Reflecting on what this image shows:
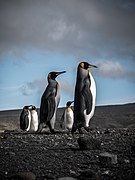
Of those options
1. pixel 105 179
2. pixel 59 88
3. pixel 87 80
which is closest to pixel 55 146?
pixel 105 179

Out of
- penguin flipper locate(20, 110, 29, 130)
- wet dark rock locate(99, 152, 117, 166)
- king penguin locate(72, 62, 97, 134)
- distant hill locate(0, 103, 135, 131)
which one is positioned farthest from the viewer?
distant hill locate(0, 103, 135, 131)

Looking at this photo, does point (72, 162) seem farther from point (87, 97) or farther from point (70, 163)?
point (87, 97)

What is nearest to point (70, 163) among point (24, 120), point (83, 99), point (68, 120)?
point (83, 99)

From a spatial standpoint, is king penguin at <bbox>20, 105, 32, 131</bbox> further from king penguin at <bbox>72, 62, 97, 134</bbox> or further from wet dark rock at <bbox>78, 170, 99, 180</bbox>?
wet dark rock at <bbox>78, 170, 99, 180</bbox>

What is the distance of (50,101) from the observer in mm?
8664

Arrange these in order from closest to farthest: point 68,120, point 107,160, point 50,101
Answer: point 107,160, point 50,101, point 68,120

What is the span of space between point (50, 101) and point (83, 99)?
1.14 meters

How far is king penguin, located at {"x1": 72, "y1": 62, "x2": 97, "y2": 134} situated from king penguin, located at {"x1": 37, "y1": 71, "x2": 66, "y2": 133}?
2.84 ft

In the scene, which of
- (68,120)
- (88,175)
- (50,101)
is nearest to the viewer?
(88,175)

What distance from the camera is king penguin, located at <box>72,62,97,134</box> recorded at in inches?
311

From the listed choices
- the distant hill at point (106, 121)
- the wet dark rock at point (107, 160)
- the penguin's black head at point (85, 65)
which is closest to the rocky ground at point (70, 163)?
the wet dark rock at point (107, 160)

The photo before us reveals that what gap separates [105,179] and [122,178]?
0.60ft

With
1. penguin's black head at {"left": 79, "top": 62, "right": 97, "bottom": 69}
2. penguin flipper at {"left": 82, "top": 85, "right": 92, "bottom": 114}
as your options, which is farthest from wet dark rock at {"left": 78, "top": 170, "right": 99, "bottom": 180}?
penguin's black head at {"left": 79, "top": 62, "right": 97, "bottom": 69}

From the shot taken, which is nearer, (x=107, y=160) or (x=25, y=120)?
(x=107, y=160)
